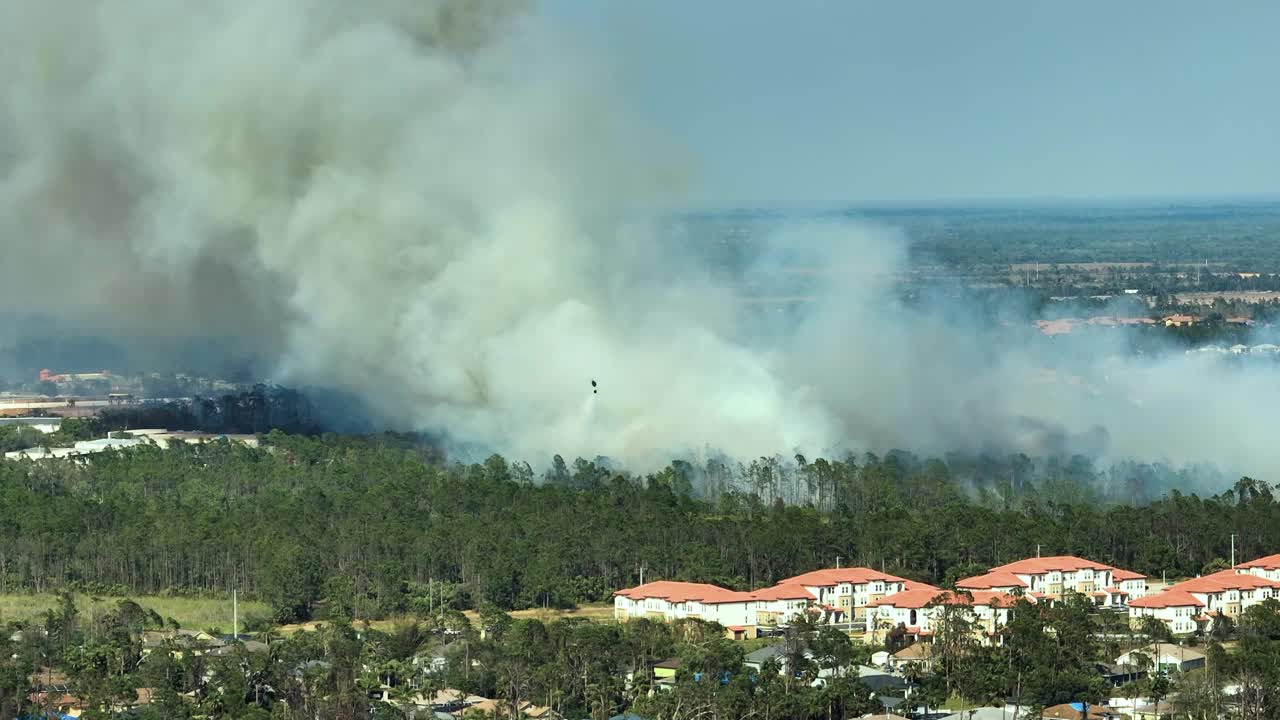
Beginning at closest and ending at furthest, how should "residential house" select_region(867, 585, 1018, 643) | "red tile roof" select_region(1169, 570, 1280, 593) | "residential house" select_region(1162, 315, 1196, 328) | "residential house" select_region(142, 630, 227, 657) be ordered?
"residential house" select_region(142, 630, 227, 657) → "residential house" select_region(867, 585, 1018, 643) → "red tile roof" select_region(1169, 570, 1280, 593) → "residential house" select_region(1162, 315, 1196, 328)

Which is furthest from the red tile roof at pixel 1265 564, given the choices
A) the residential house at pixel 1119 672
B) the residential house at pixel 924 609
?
the residential house at pixel 1119 672

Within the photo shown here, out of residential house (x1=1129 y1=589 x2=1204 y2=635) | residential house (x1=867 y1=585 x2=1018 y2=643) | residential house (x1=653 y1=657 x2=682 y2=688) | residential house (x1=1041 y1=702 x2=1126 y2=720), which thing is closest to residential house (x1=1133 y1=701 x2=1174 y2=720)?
residential house (x1=1041 y1=702 x2=1126 y2=720)

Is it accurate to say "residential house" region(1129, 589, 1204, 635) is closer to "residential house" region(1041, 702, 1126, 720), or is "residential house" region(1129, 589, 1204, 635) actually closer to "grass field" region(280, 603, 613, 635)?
"residential house" region(1041, 702, 1126, 720)

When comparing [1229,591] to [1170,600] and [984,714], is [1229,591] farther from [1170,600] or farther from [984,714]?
[984,714]

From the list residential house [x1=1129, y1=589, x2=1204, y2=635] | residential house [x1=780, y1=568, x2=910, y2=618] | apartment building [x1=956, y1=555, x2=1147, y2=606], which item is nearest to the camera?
residential house [x1=1129, y1=589, x2=1204, y2=635]

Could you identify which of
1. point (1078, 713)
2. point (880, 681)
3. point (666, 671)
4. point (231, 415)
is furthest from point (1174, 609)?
point (231, 415)

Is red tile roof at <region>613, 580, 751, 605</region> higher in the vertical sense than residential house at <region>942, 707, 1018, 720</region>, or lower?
higher

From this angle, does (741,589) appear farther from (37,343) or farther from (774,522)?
(37,343)
